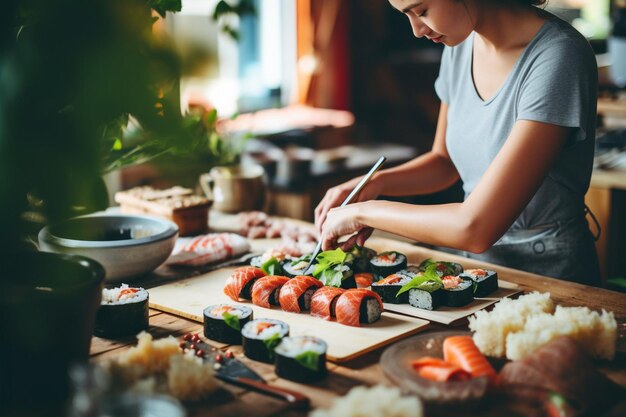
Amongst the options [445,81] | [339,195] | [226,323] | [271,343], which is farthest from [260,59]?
[271,343]

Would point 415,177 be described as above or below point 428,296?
above

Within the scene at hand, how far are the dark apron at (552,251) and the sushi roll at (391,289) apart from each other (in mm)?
534

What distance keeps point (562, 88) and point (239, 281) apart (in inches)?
36.5

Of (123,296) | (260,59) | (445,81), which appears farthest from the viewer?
(260,59)

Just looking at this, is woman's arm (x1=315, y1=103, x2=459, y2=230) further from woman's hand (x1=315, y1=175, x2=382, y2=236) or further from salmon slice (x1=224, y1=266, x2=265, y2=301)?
salmon slice (x1=224, y1=266, x2=265, y2=301)

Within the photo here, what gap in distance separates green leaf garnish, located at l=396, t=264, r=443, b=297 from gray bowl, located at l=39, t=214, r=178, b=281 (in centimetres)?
64

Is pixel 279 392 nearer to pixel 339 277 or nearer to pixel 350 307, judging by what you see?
pixel 350 307

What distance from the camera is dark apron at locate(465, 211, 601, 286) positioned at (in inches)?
83.5

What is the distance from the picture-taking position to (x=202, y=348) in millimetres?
1458

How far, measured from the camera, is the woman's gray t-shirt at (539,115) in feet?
5.90

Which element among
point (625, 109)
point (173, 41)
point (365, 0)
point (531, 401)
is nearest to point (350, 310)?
point (531, 401)

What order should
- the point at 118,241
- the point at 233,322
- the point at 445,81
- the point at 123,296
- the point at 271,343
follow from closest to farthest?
1. the point at 271,343
2. the point at 233,322
3. the point at 123,296
4. the point at 118,241
5. the point at 445,81

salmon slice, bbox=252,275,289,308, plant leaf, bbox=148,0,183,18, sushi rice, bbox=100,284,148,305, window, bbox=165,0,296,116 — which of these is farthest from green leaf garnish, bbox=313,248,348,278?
window, bbox=165,0,296,116

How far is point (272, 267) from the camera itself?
189 cm
